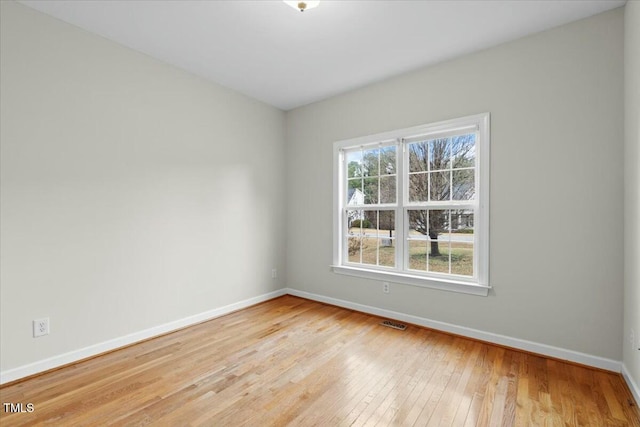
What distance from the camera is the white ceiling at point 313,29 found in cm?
225

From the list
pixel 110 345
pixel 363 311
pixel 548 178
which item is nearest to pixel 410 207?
pixel 548 178

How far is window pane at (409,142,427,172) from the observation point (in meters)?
3.32

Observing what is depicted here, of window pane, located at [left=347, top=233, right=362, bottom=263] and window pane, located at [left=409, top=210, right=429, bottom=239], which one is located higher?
window pane, located at [left=409, top=210, right=429, bottom=239]

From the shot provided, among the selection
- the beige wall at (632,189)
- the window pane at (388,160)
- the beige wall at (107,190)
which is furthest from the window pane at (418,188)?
the beige wall at (107,190)

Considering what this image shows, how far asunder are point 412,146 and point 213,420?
3080 mm

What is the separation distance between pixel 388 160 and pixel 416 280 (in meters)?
1.43

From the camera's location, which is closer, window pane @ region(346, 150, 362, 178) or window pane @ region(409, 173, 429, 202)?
A: window pane @ region(409, 173, 429, 202)

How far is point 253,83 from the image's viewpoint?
358cm

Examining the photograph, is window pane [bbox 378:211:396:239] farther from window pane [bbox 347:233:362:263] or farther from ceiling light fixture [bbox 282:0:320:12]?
ceiling light fixture [bbox 282:0:320:12]

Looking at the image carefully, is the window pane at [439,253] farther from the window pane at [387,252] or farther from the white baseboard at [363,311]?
the white baseboard at [363,311]

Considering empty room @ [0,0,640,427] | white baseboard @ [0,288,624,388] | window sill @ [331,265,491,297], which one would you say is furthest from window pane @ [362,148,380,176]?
white baseboard @ [0,288,624,388]

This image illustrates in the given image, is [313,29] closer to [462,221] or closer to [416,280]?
[462,221]

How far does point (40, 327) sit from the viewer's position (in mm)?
2293

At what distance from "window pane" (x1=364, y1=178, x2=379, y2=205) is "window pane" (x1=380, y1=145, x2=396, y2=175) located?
0.52ft
